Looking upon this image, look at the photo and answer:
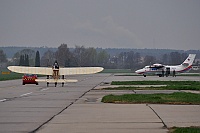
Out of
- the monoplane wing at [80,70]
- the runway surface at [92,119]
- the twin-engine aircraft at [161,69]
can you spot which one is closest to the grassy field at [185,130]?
the runway surface at [92,119]

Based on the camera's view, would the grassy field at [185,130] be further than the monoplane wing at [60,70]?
No

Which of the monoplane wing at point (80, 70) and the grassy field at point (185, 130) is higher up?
the monoplane wing at point (80, 70)

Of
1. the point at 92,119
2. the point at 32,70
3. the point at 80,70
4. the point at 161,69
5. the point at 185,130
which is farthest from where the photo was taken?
the point at 161,69

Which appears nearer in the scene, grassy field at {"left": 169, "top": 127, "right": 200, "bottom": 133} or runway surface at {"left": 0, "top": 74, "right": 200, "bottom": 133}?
grassy field at {"left": 169, "top": 127, "right": 200, "bottom": 133}

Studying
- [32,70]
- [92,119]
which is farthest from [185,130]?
[32,70]

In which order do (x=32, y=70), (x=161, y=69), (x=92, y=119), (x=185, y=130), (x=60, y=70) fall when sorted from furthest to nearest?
(x=161, y=69), (x=32, y=70), (x=60, y=70), (x=92, y=119), (x=185, y=130)

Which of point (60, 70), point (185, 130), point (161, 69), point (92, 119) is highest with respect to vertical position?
point (60, 70)

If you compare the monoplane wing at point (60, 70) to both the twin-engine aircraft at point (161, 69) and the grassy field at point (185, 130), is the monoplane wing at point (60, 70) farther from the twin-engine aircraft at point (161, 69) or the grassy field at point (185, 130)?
the twin-engine aircraft at point (161, 69)

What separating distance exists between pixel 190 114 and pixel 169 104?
492cm

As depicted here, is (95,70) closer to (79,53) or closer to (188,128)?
(188,128)

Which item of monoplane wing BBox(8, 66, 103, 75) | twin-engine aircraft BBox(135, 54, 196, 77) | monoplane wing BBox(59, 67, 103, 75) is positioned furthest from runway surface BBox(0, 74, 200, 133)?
twin-engine aircraft BBox(135, 54, 196, 77)

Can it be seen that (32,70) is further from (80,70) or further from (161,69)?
(161,69)

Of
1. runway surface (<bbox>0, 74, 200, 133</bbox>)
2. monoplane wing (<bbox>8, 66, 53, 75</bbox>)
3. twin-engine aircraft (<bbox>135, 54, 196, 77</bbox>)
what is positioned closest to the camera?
runway surface (<bbox>0, 74, 200, 133</bbox>)

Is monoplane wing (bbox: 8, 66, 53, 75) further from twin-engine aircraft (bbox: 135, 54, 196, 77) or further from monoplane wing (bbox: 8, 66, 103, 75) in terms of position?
twin-engine aircraft (bbox: 135, 54, 196, 77)
